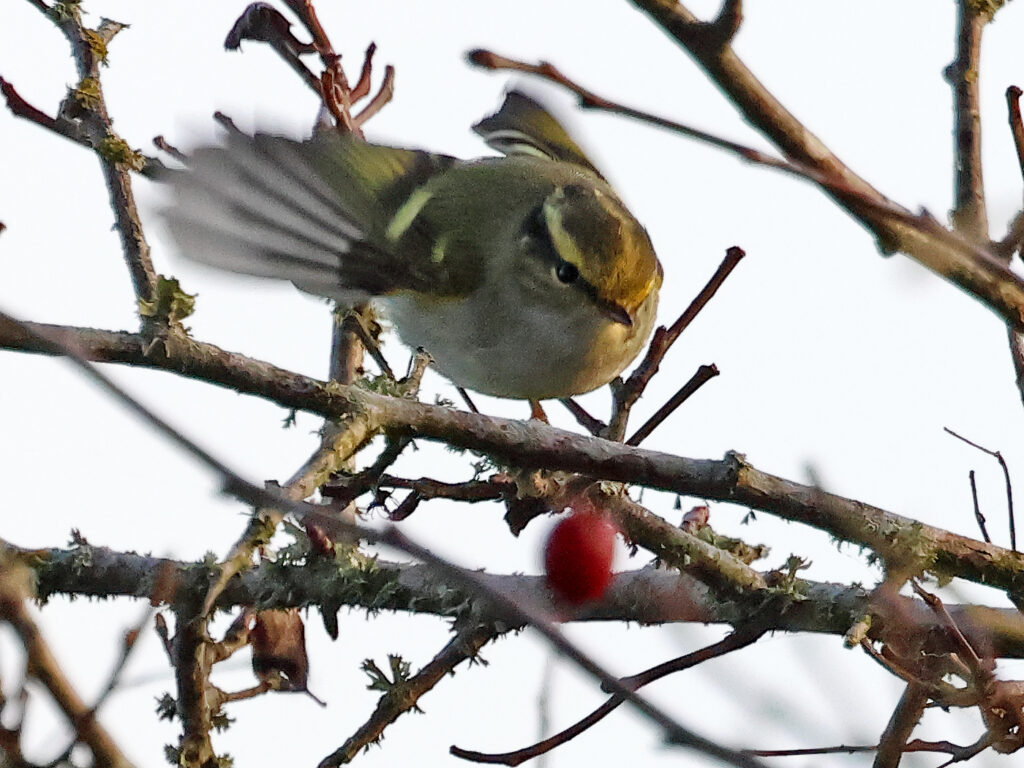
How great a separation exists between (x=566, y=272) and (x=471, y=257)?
1.39 ft

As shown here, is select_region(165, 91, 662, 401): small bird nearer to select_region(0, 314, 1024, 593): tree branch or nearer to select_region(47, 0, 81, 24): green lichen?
select_region(47, 0, 81, 24): green lichen

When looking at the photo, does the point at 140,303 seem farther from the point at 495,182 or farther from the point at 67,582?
the point at 495,182

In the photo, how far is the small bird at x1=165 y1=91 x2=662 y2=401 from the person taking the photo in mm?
3463

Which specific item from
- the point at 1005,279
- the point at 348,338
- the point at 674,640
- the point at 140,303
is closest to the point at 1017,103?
the point at 1005,279

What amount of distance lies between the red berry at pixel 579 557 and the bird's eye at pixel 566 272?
1826 millimetres

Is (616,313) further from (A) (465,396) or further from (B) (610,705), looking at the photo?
(B) (610,705)

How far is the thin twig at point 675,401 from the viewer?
296cm

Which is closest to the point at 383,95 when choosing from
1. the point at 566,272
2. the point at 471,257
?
the point at 471,257

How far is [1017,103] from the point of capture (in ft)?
6.11

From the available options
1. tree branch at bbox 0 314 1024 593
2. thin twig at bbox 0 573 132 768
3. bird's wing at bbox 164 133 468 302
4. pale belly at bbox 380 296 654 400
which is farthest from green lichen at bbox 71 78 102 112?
thin twig at bbox 0 573 132 768

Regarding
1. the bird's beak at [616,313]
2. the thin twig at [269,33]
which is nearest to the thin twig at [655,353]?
the bird's beak at [616,313]

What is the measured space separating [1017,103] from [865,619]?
118 cm

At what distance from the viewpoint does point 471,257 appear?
14.5ft

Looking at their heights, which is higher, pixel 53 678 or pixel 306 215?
pixel 306 215
